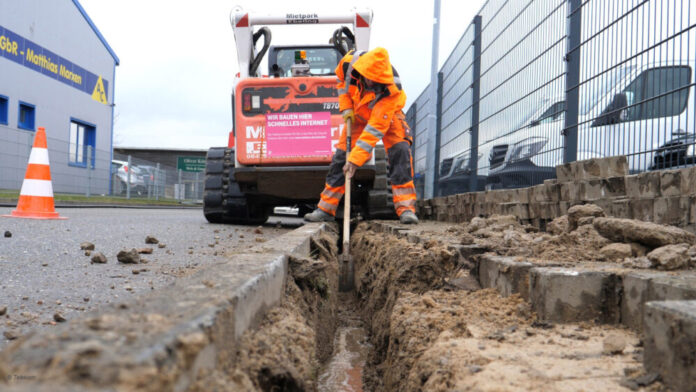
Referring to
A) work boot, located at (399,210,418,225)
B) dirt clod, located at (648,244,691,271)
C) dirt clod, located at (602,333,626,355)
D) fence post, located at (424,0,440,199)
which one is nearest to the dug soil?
dirt clod, located at (602,333,626,355)

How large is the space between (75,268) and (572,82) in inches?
144

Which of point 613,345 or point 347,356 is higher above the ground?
point 613,345

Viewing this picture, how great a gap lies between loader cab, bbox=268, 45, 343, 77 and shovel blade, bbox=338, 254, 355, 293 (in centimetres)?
341

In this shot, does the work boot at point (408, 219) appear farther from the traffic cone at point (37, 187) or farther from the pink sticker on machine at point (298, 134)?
the traffic cone at point (37, 187)

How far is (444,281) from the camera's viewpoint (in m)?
2.55

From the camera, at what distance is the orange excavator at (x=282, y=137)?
20.1 ft

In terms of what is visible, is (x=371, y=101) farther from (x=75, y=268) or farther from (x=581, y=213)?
(x=75, y=268)

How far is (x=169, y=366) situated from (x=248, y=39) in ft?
20.9

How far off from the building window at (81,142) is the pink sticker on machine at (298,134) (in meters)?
11.0

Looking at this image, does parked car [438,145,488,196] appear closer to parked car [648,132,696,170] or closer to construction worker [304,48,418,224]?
construction worker [304,48,418,224]

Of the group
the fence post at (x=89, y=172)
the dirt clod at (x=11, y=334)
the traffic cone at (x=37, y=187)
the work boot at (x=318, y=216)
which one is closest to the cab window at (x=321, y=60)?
the work boot at (x=318, y=216)

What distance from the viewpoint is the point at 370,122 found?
4977 millimetres

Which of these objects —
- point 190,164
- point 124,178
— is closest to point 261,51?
point 124,178

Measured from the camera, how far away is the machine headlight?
15.5 ft
